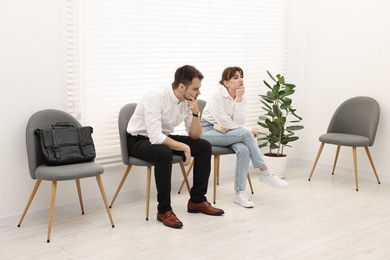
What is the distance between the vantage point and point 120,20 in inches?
167

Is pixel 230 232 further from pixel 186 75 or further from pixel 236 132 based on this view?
pixel 186 75

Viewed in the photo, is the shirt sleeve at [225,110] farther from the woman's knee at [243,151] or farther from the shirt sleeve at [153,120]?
the shirt sleeve at [153,120]

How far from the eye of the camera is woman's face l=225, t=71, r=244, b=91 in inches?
173

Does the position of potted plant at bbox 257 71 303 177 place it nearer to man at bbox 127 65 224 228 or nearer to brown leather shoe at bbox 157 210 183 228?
man at bbox 127 65 224 228

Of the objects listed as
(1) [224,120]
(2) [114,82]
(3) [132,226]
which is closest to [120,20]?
(2) [114,82]

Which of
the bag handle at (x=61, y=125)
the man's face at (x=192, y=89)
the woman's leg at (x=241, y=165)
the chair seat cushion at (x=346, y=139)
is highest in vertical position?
the man's face at (x=192, y=89)

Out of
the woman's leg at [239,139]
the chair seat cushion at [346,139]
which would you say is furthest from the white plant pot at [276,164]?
the woman's leg at [239,139]

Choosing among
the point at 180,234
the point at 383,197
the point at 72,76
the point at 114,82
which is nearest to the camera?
the point at 180,234

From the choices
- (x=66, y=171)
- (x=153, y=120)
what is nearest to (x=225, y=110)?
(x=153, y=120)

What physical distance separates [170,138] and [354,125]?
2143mm

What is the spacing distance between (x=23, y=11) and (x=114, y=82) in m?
0.90

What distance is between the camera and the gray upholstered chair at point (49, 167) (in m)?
3.44

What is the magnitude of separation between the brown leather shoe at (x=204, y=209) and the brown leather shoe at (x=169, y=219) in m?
0.31

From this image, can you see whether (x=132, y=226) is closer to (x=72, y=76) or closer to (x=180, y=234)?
(x=180, y=234)
